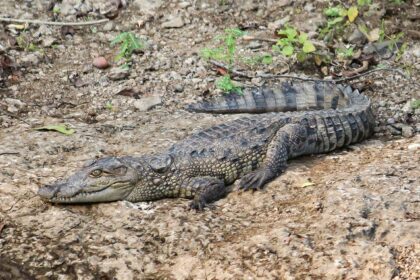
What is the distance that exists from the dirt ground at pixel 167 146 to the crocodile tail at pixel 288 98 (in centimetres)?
35

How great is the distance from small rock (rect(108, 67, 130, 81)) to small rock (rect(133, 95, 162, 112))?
1.70 ft

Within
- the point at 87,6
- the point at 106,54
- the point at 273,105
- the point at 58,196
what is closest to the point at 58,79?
the point at 106,54

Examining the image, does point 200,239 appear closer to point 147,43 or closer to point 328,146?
point 328,146

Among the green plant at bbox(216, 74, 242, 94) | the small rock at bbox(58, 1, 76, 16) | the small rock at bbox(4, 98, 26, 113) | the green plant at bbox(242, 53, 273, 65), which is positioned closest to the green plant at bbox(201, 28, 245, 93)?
the green plant at bbox(216, 74, 242, 94)

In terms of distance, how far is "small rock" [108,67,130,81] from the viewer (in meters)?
7.02

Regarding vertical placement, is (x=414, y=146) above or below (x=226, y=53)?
below

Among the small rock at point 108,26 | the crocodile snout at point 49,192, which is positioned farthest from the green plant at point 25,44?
the crocodile snout at point 49,192

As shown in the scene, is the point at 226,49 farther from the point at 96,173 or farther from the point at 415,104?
the point at 96,173

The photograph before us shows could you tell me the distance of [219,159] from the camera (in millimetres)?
5082

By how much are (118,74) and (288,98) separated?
1.80m

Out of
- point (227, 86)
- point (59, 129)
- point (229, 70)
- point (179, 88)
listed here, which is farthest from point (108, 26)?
point (59, 129)

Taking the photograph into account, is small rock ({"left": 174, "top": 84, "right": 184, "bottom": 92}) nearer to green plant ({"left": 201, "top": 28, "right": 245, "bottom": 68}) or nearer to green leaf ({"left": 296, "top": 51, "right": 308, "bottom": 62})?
green plant ({"left": 201, "top": 28, "right": 245, "bottom": 68})

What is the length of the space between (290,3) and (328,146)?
291cm

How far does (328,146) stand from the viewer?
5691 millimetres
